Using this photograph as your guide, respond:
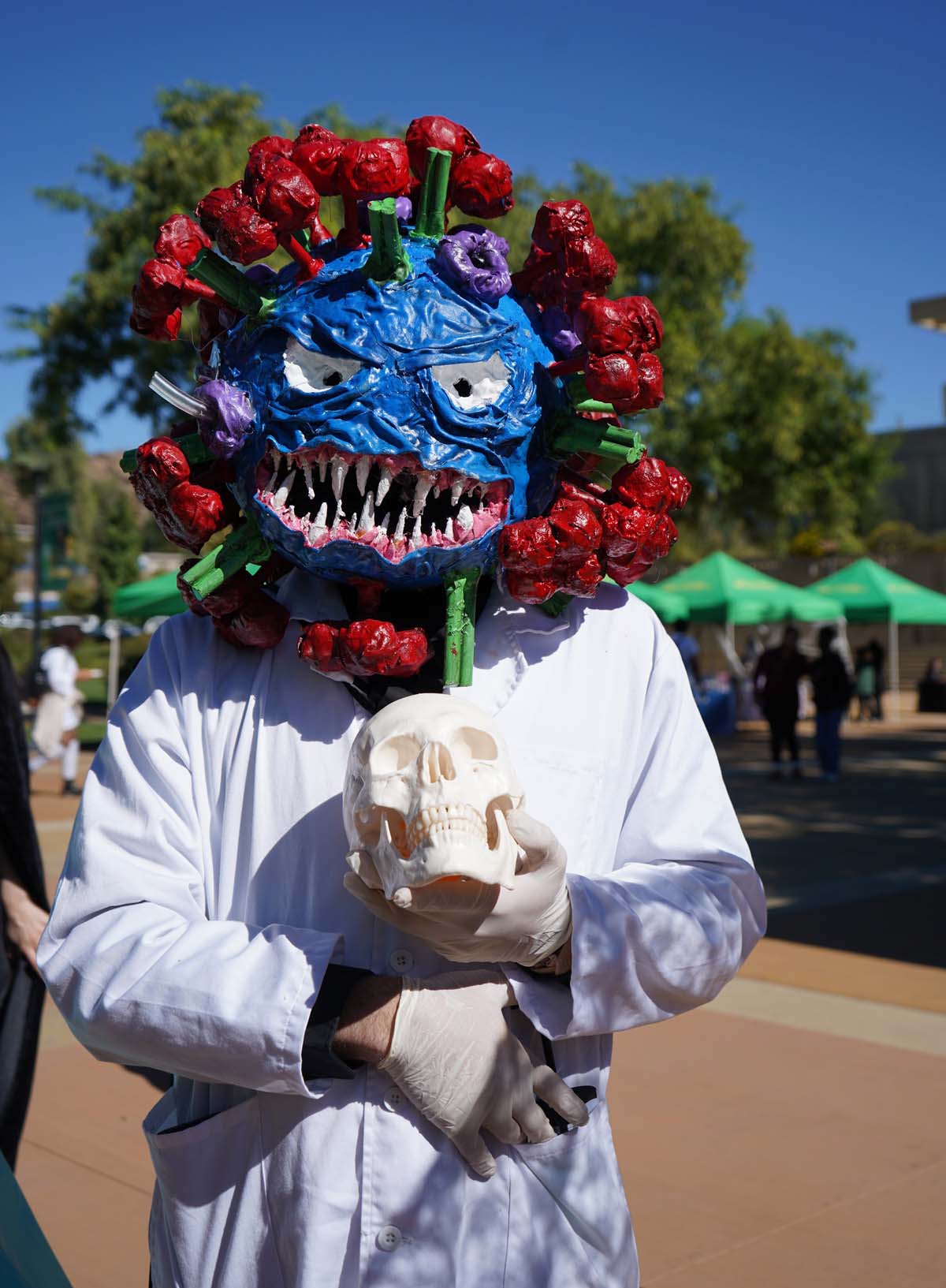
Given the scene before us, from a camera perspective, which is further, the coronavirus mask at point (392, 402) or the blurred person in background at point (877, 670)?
the blurred person in background at point (877, 670)

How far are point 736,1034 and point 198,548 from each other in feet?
13.9

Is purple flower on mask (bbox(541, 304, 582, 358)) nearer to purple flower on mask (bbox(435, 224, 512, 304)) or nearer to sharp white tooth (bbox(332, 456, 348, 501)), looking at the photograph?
purple flower on mask (bbox(435, 224, 512, 304))

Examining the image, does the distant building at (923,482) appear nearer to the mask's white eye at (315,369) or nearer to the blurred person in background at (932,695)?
the blurred person in background at (932,695)

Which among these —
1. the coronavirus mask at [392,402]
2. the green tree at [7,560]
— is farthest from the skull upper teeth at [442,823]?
the green tree at [7,560]

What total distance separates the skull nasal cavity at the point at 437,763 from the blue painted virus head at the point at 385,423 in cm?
34

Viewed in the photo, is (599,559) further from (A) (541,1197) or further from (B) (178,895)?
(A) (541,1197)

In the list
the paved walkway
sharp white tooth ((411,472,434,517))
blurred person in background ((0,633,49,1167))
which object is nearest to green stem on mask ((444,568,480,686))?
sharp white tooth ((411,472,434,517))

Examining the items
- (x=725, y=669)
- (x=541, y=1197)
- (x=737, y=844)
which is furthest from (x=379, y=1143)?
(x=725, y=669)

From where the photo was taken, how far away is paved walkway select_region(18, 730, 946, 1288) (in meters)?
3.66

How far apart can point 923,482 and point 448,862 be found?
6983cm

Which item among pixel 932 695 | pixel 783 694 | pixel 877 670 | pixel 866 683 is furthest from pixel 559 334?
pixel 932 695

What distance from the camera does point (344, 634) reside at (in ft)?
6.12

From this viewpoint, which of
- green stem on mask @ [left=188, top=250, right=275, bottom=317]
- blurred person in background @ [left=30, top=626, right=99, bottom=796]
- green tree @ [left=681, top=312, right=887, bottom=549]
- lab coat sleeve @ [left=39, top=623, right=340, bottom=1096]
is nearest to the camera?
lab coat sleeve @ [left=39, top=623, right=340, bottom=1096]

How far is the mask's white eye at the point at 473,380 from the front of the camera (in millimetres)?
1873
